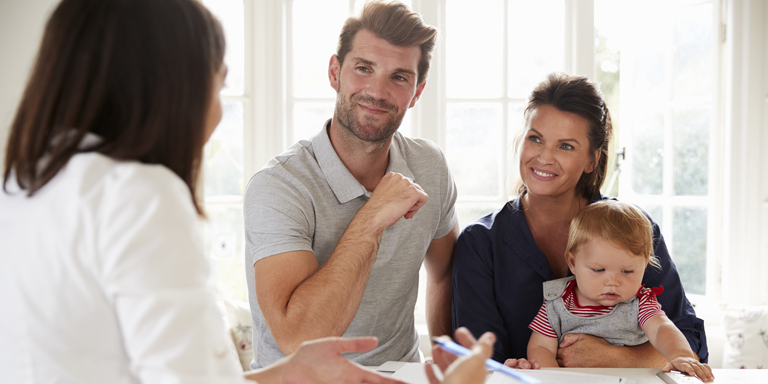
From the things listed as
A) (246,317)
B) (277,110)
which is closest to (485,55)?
(277,110)

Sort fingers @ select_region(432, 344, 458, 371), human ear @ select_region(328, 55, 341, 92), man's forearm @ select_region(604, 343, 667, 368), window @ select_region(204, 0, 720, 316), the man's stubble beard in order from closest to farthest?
fingers @ select_region(432, 344, 458, 371) → man's forearm @ select_region(604, 343, 667, 368) → the man's stubble beard → human ear @ select_region(328, 55, 341, 92) → window @ select_region(204, 0, 720, 316)

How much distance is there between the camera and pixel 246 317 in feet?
8.62

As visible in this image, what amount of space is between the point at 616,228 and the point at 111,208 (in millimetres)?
1402

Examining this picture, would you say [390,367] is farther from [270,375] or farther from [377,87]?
[377,87]

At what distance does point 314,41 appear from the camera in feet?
9.77

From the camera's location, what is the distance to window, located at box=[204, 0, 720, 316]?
2.89m

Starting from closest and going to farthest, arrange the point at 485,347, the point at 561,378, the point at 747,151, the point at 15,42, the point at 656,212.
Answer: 1. the point at 485,347
2. the point at 561,378
3. the point at 15,42
4. the point at 747,151
5. the point at 656,212

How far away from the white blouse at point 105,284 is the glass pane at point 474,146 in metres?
2.46

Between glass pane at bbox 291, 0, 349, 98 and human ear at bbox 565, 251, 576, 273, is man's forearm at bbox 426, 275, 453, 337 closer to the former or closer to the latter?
human ear at bbox 565, 251, 576, 273

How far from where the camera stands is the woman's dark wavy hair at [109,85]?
2.06 ft

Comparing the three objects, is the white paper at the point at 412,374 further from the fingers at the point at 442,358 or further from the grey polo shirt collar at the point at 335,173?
the grey polo shirt collar at the point at 335,173

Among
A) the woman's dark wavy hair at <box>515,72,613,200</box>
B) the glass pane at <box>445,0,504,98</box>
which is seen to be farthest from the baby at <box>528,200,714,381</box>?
the glass pane at <box>445,0,504,98</box>

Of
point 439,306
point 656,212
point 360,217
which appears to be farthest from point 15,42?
point 656,212

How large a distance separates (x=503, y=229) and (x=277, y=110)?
1.57m
